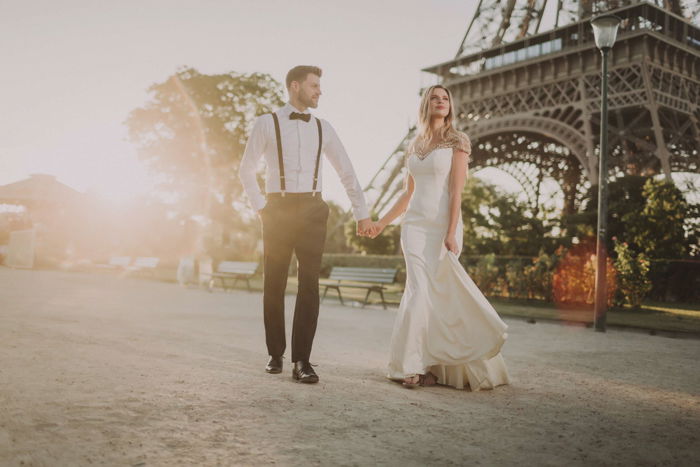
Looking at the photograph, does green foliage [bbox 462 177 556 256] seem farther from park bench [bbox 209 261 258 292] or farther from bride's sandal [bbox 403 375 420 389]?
bride's sandal [bbox 403 375 420 389]

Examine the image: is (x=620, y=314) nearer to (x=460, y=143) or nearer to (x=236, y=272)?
(x=460, y=143)

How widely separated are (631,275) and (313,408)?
→ 1060cm

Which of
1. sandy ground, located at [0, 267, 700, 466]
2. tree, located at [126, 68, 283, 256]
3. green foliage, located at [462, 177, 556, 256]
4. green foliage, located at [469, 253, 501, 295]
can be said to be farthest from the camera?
tree, located at [126, 68, 283, 256]

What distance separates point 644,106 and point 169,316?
71.7ft

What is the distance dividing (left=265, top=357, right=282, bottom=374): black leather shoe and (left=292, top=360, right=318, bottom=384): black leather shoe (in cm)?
25

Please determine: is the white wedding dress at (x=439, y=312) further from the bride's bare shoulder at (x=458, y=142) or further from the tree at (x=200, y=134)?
the tree at (x=200, y=134)

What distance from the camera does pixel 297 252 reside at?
429 cm

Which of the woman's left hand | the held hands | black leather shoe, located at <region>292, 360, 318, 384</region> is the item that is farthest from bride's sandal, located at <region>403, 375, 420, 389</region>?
the held hands

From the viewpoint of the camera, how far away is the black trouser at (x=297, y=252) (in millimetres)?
4219

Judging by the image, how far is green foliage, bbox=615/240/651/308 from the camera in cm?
1206

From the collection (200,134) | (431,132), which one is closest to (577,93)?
(200,134)

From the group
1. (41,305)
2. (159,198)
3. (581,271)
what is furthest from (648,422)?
(159,198)

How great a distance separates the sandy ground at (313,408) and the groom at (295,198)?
17.4 inches

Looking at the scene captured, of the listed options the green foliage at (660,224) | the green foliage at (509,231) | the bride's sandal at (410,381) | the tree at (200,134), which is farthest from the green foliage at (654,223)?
the tree at (200,134)
